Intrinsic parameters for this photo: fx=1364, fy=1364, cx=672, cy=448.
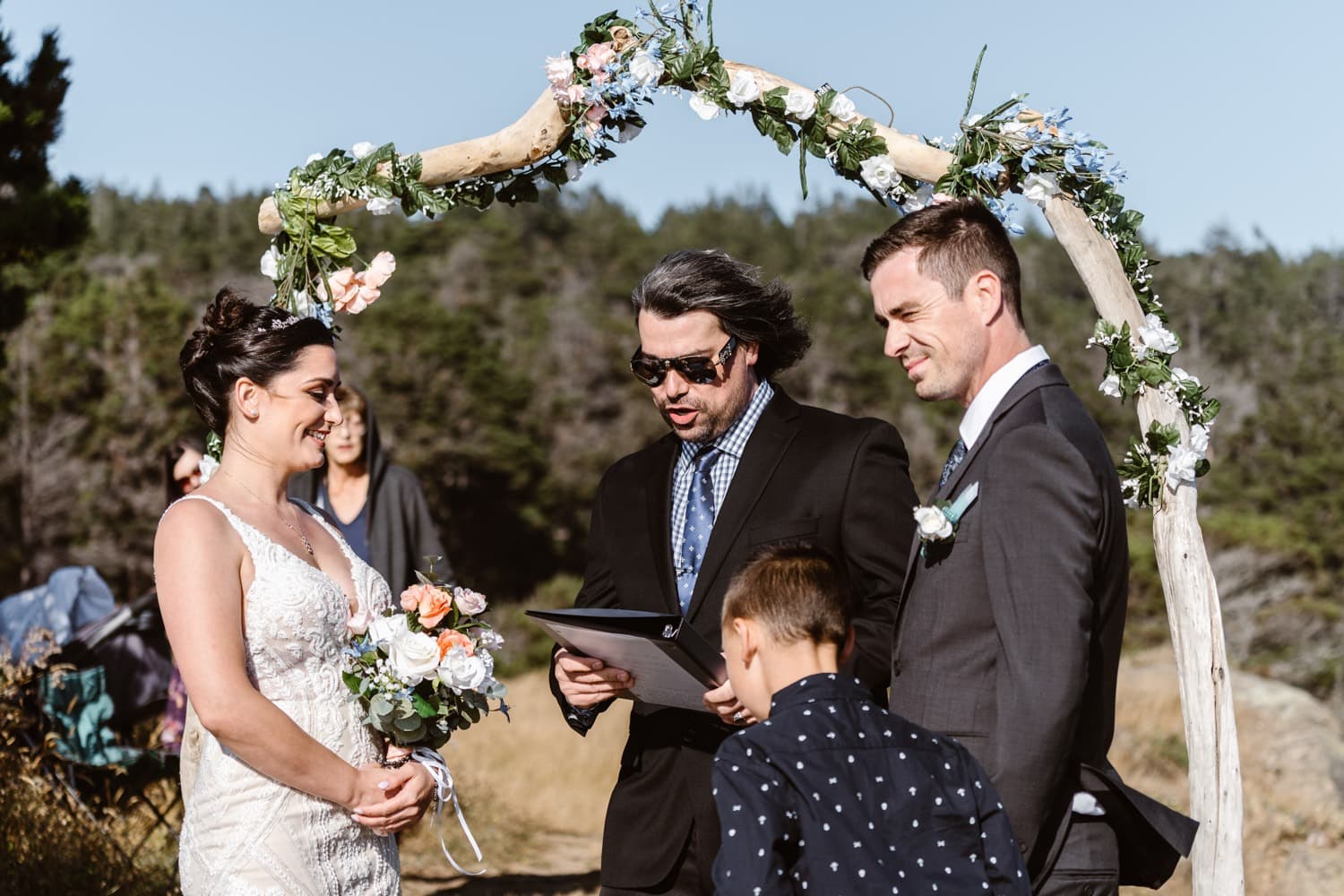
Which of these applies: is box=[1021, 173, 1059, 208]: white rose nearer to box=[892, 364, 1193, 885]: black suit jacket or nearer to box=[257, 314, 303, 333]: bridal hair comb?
box=[892, 364, 1193, 885]: black suit jacket

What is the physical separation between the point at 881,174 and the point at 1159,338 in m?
0.86

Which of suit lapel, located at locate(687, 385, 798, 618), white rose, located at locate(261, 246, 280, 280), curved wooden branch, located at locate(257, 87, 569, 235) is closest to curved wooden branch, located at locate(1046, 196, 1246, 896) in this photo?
suit lapel, located at locate(687, 385, 798, 618)

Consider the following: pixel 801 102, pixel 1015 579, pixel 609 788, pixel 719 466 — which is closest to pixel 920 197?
pixel 801 102

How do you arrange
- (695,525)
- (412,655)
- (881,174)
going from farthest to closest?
1. (881,174)
2. (695,525)
3. (412,655)

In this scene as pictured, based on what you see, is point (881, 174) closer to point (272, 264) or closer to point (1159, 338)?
point (1159, 338)

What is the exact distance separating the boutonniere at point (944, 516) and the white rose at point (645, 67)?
5.94ft

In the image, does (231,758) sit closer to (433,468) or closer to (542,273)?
(433,468)

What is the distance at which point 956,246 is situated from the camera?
2865mm

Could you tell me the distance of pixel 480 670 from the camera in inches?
135

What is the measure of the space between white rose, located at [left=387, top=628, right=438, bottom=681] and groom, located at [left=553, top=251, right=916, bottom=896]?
340mm

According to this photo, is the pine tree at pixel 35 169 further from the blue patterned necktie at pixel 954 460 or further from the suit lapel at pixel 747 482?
the blue patterned necktie at pixel 954 460

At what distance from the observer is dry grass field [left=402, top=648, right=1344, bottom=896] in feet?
26.3

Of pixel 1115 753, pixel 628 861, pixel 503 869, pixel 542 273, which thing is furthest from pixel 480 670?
pixel 542 273

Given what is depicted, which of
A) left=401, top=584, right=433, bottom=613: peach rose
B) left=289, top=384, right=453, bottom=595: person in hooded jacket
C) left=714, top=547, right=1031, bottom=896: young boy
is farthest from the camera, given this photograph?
left=289, top=384, right=453, bottom=595: person in hooded jacket
